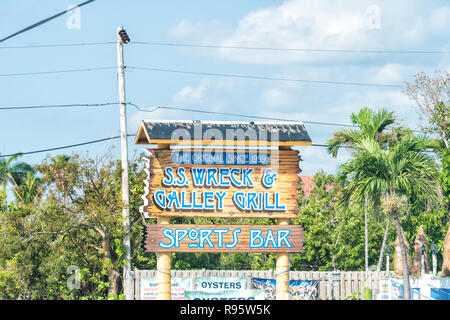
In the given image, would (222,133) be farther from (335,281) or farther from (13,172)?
(13,172)

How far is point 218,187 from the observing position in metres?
23.5

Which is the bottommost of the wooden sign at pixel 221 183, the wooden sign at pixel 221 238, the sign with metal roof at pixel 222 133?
the wooden sign at pixel 221 238

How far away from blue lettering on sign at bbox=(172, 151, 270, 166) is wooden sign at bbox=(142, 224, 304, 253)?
230 centimetres

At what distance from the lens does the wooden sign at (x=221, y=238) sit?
23141 millimetres

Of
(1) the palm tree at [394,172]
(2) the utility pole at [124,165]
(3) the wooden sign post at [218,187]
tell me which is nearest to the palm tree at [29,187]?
(2) the utility pole at [124,165]

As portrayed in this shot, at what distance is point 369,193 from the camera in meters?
23.7

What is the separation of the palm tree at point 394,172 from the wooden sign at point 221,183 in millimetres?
2308

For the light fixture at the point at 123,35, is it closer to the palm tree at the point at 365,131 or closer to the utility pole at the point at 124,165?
the utility pole at the point at 124,165

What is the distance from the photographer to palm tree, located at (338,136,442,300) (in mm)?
23219

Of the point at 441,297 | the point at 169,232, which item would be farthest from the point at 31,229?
the point at 441,297

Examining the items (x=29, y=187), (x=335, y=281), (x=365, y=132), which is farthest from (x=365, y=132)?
(x=29, y=187)

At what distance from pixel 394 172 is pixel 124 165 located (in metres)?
10.8

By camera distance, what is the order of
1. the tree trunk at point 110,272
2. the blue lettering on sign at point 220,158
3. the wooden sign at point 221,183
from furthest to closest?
the tree trunk at point 110,272
the blue lettering on sign at point 220,158
the wooden sign at point 221,183
